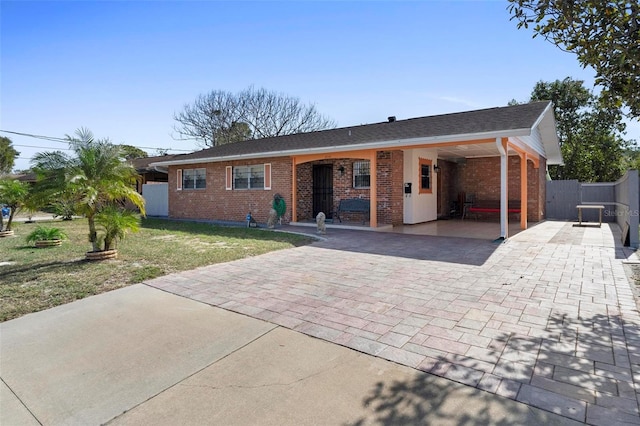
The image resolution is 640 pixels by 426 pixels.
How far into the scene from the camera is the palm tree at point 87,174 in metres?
6.52

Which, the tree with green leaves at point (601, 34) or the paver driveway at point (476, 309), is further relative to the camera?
the tree with green leaves at point (601, 34)

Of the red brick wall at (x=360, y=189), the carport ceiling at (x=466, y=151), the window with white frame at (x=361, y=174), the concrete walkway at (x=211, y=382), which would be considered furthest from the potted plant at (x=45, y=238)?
the carport ceiling at (x=466, y=151)

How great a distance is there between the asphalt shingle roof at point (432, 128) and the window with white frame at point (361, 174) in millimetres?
1165

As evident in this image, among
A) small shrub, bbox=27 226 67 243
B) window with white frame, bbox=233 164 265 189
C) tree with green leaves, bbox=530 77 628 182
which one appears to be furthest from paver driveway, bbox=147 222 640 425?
tree with green leaves, bbox=530 77 628 182

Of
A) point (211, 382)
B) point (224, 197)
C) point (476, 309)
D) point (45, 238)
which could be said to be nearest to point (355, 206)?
point (224, 197)

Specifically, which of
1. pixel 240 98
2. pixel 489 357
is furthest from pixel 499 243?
pixel 240 98

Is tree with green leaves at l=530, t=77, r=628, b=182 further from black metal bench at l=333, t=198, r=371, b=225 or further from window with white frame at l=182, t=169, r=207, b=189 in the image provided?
window with white frame at l=182, t=169, r=207, b=189

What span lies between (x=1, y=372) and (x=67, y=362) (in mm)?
466

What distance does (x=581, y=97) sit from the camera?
2477 centimetres

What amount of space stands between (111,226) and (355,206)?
26.1ft

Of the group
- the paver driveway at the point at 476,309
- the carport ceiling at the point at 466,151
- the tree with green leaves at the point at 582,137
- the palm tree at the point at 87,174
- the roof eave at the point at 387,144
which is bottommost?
the paver driveway at the point at 476,309

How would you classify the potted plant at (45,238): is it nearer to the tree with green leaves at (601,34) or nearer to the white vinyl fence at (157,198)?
the white vinyl fence at (157,198)

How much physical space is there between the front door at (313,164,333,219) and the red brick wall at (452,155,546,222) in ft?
20.6

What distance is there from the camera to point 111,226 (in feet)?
22.6
